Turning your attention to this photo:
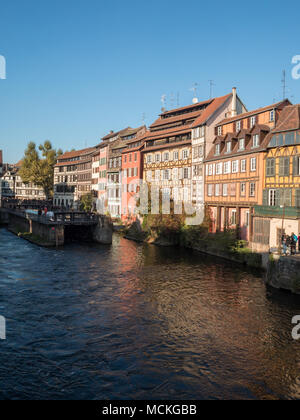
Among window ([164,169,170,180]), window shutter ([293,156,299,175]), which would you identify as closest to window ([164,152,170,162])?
window ([164,169,170,180])

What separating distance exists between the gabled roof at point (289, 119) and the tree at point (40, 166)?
75.7m

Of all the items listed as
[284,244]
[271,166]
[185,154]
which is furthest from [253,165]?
[185,154]

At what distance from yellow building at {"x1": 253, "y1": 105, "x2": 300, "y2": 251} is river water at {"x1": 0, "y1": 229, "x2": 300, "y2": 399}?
458cm

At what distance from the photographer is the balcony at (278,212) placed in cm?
2964

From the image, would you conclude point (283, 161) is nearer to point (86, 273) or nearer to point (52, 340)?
point (86, 273)

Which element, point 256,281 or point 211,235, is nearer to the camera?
point 256,281

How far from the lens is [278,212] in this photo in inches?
1222

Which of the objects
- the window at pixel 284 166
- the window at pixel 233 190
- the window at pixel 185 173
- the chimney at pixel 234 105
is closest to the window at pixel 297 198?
the window at pixel 284 166

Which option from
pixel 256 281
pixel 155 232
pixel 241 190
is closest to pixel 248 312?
pixel 256 281

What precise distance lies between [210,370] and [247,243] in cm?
2203

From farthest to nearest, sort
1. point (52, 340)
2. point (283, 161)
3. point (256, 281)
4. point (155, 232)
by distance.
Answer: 1. point (155, 232)
2. point (283, 161)
3. point (256, 281)
4. point (52, 340)

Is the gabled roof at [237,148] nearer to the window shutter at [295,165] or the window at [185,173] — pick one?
the window shutter at [295,165]

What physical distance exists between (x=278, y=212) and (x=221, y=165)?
12061mm

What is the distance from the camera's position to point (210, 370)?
13906 mm
